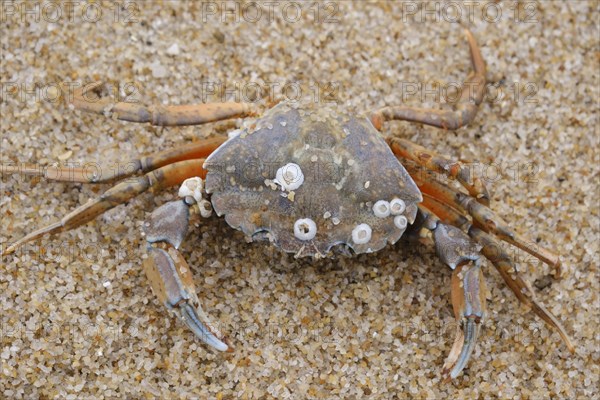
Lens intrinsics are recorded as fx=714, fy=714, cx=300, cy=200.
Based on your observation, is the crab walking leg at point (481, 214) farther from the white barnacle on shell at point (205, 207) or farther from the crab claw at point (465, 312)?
the white barnacle on shell at point (205, 207)

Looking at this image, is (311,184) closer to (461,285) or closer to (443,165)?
(443,165)

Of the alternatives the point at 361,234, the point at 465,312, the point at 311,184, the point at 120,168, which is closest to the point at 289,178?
the point at 311,184

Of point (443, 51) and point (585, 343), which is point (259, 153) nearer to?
point (443, 51)

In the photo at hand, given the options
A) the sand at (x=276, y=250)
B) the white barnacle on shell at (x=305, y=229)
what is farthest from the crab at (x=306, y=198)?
the sand at (x=276, y=250)

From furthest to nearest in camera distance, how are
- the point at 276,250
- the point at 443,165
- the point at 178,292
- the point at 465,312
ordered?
the point at 276,250 → the point at 443,165 → the point at 465,312 → the point at 178,292

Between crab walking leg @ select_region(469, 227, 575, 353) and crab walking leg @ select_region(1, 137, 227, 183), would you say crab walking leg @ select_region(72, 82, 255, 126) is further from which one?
crab walking leg @ select_region(469, 227, 575, 353)

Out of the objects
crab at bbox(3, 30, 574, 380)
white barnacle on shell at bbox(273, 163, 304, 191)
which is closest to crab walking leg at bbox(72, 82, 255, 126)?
crab at bbox(3, 30, 574, 380)
